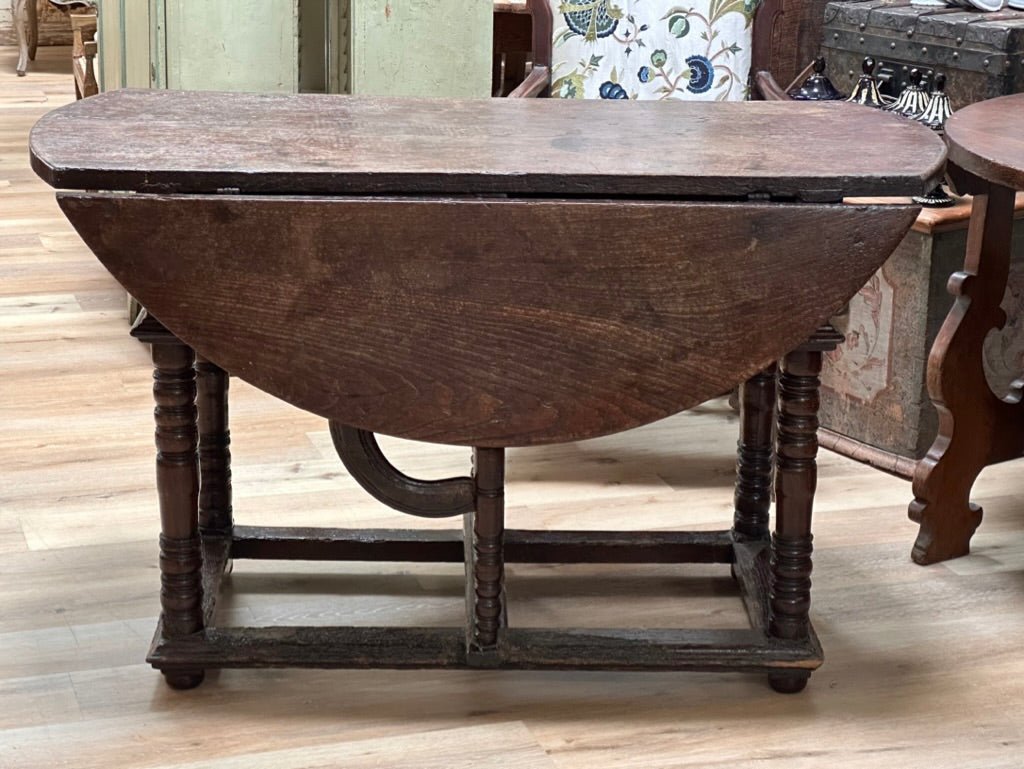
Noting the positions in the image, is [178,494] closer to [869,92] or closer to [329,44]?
[869,92]

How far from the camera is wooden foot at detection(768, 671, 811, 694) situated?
6.90 feet

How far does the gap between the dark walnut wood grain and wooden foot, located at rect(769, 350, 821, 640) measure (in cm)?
11

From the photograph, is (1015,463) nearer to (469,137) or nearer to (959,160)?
(959,160)

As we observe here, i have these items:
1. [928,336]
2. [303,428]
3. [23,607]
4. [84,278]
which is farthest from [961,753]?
[84,278]

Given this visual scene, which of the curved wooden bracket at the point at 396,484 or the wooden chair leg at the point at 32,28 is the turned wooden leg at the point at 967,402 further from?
the wooden chair leg at the point at 32,28

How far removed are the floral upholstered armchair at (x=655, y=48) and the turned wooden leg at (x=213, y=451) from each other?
1.08 metres

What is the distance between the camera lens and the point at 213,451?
2.36m

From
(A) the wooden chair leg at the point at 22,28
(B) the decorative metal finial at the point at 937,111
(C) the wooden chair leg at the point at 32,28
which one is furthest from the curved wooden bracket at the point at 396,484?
(C) the wooden chair leg at the point at 32,28

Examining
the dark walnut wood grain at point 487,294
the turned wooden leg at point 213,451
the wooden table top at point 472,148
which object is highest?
the wooden table top at point 472,148

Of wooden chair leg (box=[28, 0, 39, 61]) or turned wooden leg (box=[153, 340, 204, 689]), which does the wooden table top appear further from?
wooden chair leg (box=[28, 0, 39, 61])

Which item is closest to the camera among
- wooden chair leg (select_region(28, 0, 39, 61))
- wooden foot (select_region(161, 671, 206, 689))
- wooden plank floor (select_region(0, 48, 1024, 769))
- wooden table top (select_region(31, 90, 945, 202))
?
wooden table top (select_region(31, 90, 945, 202))

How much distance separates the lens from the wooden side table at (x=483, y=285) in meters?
1.81

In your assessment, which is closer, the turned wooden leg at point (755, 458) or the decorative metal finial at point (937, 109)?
the turned wooden leg at point (755, 458)

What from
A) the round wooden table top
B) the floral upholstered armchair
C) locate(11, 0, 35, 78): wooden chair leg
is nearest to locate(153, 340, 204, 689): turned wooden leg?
the round wooden table top
